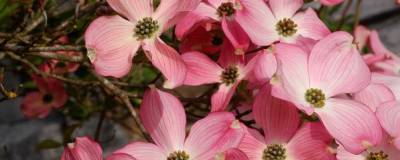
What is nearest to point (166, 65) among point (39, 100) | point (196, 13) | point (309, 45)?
point (196, 13)

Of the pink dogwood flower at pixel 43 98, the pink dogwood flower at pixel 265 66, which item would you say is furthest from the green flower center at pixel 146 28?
the pink dogwood flower at pixel 43 98

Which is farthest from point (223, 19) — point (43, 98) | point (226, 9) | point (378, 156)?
point (43, 98)

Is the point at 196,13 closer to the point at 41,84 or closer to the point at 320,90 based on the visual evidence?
the point at 320,90

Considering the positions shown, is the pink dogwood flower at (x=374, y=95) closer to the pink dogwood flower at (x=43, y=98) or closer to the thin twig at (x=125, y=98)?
the thin twig at (x=125, y=98)

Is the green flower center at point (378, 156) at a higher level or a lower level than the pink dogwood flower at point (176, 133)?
lower

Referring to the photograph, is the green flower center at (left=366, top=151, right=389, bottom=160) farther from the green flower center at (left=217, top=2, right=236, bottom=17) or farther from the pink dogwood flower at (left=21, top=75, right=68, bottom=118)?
the pink dogwood flower at (left=21, top=75, right=68, bottom=118)

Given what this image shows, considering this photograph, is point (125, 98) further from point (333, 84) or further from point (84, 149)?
point (333, 84)
